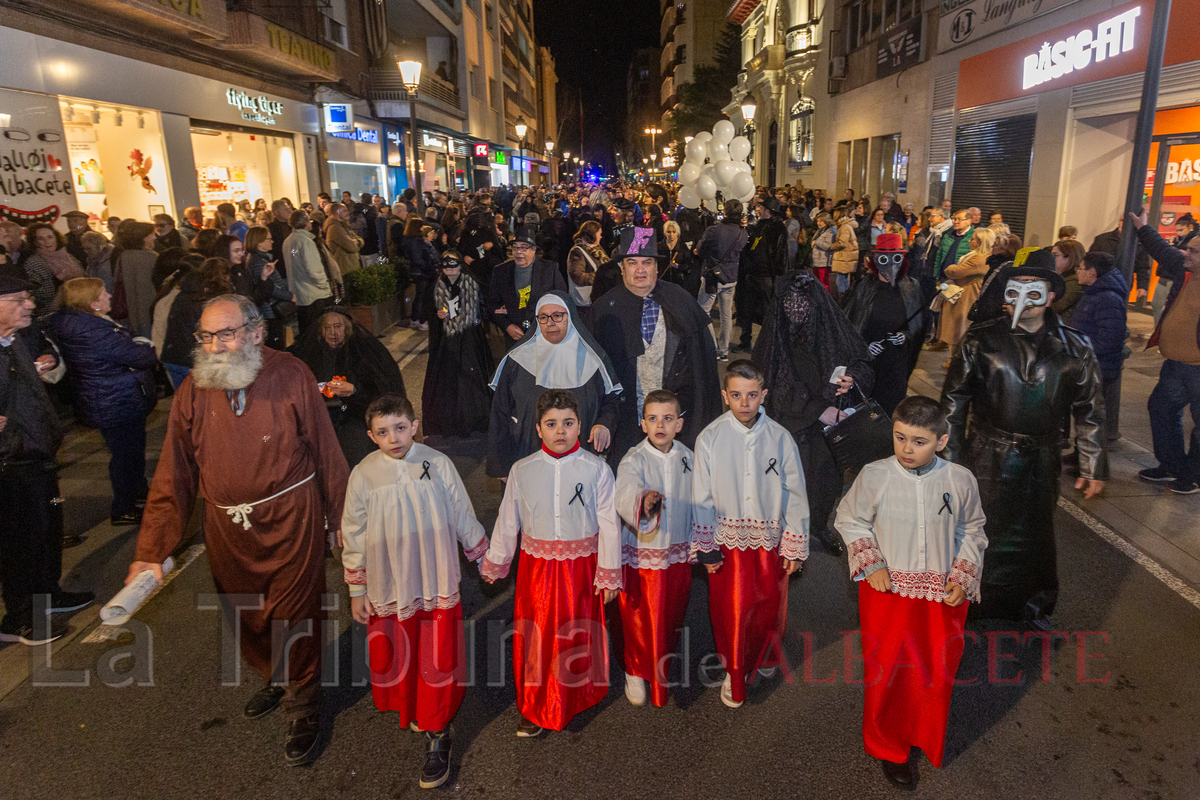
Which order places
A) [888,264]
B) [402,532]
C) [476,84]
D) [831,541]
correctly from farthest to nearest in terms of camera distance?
1. [476,84]
2. [888,264]
3. [831,541]
4. [402,532]

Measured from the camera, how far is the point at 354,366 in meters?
5.15

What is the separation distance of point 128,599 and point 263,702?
0.97 m

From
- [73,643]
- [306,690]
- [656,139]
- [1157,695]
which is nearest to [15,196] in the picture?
[73,643]

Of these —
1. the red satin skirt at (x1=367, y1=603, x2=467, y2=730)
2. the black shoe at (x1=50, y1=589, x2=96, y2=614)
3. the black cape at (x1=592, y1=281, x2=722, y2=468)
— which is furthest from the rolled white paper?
the black cape at (x1=592, y1=281, x2=722, y2=468)

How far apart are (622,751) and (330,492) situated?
5.87ft

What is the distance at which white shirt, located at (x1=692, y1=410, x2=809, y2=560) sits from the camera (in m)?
3.45

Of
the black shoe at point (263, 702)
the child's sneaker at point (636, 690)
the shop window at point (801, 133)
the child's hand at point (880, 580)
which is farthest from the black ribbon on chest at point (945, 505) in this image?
the shop window at point (801, 133)

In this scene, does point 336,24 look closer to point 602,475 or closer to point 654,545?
point 602,475

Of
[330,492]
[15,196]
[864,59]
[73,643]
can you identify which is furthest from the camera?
[864,59]

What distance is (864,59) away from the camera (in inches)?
1039

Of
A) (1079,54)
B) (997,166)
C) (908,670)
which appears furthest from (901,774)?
(997,166)

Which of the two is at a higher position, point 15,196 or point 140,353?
point 15,196

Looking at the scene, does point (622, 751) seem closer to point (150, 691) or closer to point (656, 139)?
point (150, 691)

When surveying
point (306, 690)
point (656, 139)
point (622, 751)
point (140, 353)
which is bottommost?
point (622, 751)
